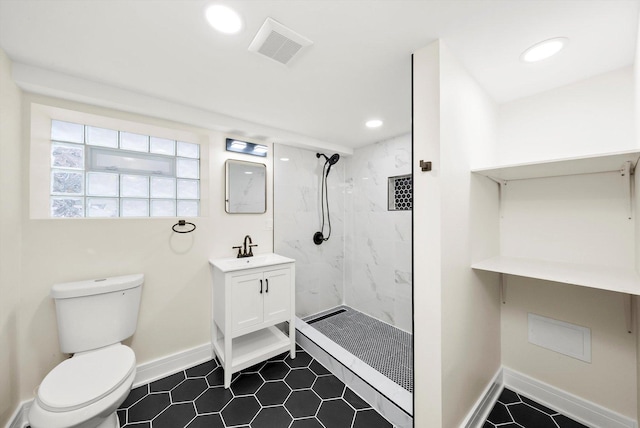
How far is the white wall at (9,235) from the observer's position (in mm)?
1271

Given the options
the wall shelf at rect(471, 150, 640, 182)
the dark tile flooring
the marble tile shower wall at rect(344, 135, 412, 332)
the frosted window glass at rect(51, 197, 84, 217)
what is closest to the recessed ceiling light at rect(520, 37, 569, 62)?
the wall shelf at rect(471, 150, 640, 182)

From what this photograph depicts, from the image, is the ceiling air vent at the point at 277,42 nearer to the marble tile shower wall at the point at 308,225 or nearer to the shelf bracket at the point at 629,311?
the marble tile shower wall at the point at 308,225

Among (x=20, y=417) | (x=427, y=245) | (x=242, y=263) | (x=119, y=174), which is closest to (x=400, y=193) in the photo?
(x=427, y=245)

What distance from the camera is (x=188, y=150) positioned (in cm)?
220

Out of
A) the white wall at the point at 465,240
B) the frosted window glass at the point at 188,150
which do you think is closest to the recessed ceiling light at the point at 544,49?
the white wall at the point at 465,240

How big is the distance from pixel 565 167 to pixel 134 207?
291 centimetres

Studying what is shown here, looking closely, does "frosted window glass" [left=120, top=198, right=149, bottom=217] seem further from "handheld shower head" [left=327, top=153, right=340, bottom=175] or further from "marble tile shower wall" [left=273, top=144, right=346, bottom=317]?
"handheld shower head" [left=327, top=153, right=340, bottom=175]

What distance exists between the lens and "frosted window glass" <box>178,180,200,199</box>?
7.11ft

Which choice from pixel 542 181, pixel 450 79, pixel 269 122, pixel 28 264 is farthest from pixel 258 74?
pixel 542 181

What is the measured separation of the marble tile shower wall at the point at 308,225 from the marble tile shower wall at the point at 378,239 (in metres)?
0.15

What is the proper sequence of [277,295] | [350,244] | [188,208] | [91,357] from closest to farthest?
[91,357]
[277,295]
[188,208]
[350,244]

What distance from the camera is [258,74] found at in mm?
1477

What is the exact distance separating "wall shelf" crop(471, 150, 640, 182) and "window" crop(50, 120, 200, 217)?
7.51ft

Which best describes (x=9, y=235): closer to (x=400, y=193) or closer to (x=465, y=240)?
(x=465, y=240)
